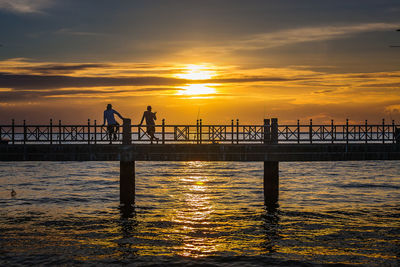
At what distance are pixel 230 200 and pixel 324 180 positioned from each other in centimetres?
1828

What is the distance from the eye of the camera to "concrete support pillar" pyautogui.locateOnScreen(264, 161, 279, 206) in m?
27.0

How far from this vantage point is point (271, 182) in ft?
89.0

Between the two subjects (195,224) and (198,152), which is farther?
(198,152)

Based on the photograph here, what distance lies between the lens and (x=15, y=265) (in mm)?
15977

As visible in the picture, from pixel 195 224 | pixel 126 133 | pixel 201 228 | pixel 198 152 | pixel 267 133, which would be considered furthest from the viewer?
pixel 267 133

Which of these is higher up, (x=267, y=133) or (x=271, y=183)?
(x=267, y=133)

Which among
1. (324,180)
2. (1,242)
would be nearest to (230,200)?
(1,242)

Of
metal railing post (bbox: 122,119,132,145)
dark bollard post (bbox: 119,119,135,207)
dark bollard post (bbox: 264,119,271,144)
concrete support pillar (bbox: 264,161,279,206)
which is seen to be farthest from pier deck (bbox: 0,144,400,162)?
concrete support pillar (bbox: 264,161,279,206)

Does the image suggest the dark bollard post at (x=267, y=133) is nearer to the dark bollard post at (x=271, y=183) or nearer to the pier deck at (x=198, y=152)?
the pier deck at (x=198, y=152)

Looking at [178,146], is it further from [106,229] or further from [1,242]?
[1,242]

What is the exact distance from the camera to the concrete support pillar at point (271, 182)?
27.0 meters

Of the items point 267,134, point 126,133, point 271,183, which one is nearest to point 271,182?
point 271,183

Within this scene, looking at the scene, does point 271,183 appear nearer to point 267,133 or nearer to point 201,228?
point 267,133

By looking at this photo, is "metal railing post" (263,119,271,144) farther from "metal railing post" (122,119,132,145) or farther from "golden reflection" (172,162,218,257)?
"metal railing post" (122,119,132,145)
